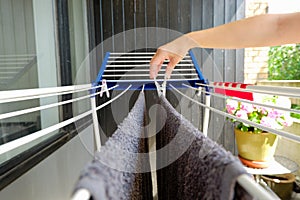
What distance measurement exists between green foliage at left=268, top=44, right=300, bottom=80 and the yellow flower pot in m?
0.96

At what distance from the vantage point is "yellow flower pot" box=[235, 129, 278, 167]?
4.50 ft

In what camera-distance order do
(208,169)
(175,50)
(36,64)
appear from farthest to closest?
(36,64), (175,50), (208,169)

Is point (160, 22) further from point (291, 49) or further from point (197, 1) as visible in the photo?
point (291, 49)

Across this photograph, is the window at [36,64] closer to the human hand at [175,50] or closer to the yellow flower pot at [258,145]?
the human hand at [175,50]

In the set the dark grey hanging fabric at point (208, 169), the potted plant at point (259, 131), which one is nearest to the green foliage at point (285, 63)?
the potted plant at point (259, 131)

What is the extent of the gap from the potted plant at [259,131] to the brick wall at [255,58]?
1.60 feet

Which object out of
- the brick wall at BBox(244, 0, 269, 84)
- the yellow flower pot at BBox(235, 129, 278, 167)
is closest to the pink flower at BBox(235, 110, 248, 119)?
the yellow flower pot at BBox(235, 129, 278, 167)

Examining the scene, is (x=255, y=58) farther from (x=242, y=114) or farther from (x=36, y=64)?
(x=36, y=64)

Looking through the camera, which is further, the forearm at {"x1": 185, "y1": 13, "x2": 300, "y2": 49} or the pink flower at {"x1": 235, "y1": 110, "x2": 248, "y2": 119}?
the pink flower at {"x1": 235, "y1": 110, "x2": 248, "y2": 119}

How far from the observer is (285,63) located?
2.28 metres

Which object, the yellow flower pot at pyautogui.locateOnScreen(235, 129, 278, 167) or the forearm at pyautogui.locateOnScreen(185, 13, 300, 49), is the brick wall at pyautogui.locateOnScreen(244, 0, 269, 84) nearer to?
the yellow flower pot at pyautogui.locateOnScreen(235, 129, 278, 167)

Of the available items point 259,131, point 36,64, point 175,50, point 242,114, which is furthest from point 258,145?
point 36,64

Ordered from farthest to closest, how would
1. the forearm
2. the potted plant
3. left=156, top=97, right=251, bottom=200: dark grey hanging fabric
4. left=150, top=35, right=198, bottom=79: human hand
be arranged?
the potted plant → left=150, top=35, right=198, bottom=79: human hand → the forearm → left=156, top=97, right=251, bottom=200: dark grey hanging fabric

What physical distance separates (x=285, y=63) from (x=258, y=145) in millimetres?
1214
